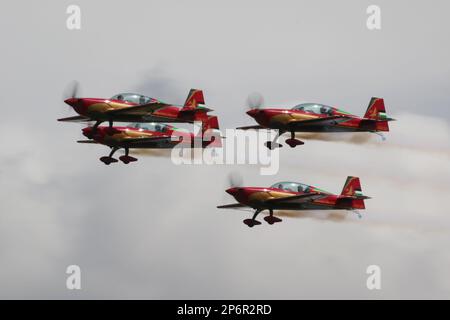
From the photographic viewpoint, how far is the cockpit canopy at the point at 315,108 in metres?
188

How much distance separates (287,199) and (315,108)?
653 centimetres

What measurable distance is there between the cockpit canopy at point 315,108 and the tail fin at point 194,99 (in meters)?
6.76

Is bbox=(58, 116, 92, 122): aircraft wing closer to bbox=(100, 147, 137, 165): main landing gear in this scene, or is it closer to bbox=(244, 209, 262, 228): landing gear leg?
bbox=(100, 147, 137, 165): main landing gear

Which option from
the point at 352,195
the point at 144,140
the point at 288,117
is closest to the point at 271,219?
the point at 352,195

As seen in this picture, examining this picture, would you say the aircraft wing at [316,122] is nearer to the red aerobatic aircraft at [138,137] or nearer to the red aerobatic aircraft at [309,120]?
the red aerobatic aircraft at [309,120]

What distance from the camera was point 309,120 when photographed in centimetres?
18725

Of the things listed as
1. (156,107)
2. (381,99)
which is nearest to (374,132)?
(381,99)

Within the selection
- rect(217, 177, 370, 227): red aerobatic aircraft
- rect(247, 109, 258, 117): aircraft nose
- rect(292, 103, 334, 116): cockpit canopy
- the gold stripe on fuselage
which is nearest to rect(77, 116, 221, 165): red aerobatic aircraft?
rect(247, 109, 258, 117): aircraft nose

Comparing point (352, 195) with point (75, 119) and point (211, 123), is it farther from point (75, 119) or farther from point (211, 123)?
point (75, 119)

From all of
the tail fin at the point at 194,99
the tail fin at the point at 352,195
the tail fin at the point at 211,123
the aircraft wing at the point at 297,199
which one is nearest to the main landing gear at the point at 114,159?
the tail fin at the point at 194,99

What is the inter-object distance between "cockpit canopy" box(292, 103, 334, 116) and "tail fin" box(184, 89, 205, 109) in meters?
6.76
